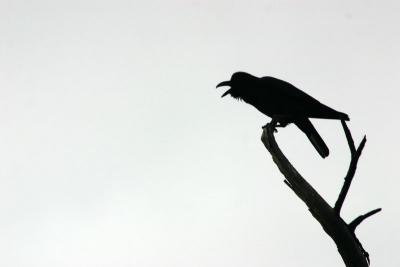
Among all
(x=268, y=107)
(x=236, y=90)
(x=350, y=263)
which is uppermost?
(x=236, y=90)

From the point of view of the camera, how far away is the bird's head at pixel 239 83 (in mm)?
9320

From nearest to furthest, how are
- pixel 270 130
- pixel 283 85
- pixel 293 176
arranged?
pixel 293 176 < pixel 270 130 < pixel 283 85

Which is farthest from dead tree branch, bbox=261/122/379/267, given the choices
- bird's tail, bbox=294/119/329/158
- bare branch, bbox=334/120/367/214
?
bird's tail, bbox=294/119/329/158

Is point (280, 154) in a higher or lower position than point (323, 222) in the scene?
higher

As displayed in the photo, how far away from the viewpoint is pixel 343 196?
4.40 meters

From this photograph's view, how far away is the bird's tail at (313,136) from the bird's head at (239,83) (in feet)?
5.57

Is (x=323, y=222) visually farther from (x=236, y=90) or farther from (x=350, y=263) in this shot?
(x=236, y=90)

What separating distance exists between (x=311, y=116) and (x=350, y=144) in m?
3.20

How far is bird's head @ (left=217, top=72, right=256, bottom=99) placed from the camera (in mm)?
9320

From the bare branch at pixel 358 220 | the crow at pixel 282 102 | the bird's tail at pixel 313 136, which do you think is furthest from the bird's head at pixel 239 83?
the bare branch at pixel 358 220

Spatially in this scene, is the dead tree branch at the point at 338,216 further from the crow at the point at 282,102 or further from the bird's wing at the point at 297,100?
the bird's wing at the point at 297,100

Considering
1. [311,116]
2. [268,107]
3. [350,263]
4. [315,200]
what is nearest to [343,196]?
[315,200]

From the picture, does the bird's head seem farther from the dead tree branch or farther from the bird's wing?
the dead tree branch

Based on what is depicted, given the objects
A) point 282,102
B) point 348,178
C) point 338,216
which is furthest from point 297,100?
point 338,216
